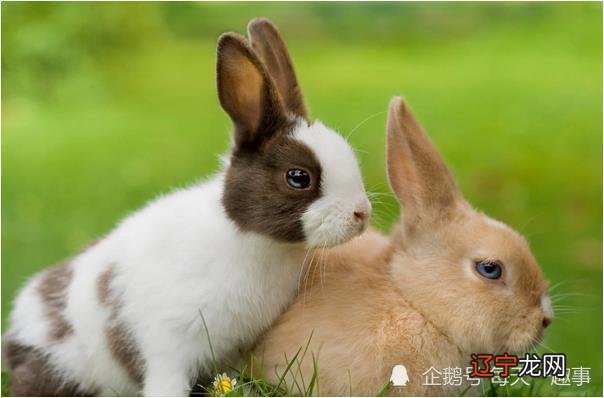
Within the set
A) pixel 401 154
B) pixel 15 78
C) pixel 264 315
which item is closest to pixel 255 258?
pixel 264 315

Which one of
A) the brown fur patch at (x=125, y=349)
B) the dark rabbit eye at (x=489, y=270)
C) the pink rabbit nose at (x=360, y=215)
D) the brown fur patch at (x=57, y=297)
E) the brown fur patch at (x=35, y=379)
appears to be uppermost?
the pink rabbit nose at (x=360, y=215)

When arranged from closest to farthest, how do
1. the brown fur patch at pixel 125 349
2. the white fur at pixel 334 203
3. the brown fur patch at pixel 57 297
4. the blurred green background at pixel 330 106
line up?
1. the white fur at pixel 334 203
2. the brown fur patch at pixel 125 349
3. the brown fur patch at pixel 57 297
4. the blurred green background at pixel 330 106

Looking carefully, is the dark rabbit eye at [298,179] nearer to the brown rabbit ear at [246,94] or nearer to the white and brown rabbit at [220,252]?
the white and brown rabbit at [220,252]

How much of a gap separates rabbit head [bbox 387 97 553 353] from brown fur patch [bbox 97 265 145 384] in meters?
0.98

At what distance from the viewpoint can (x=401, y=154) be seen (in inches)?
Result: 139

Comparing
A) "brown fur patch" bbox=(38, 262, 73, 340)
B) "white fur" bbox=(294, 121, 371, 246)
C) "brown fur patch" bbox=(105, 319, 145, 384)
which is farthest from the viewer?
"brown fur patch" bbox=(38, 262, 73, 340)

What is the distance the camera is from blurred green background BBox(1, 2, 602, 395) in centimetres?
575

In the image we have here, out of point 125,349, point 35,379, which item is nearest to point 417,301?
point 125,349

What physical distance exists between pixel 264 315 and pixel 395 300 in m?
0.48

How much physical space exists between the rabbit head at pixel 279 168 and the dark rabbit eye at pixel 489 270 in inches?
19.9

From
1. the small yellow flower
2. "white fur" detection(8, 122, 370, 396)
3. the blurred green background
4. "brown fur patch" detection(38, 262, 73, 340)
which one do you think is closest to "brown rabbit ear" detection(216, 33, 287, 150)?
"white fur" detection(8, 122, 370, 396)

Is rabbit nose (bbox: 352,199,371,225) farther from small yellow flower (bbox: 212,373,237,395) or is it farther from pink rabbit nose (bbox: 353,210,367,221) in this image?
small yellow flower (bbox: 212,373,237,395)

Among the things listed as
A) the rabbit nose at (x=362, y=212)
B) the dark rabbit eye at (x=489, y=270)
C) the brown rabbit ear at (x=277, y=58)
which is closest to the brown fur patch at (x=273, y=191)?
the rabbit nose at (x=362, y=212)

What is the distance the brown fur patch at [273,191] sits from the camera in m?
3.15
